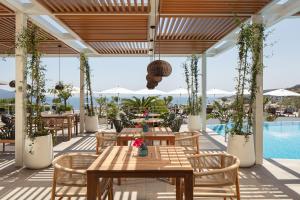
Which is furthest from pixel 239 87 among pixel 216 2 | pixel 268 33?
pixel 216 2

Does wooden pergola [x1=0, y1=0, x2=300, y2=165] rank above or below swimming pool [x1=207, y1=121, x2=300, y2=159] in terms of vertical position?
above

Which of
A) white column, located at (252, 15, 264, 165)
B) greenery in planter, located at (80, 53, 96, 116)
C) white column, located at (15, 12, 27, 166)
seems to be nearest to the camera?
white column, located at (15, 12, 27, 166)

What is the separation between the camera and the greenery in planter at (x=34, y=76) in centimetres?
679

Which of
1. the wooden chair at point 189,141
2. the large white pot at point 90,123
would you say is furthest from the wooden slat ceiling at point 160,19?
the large white pot at point 90,123

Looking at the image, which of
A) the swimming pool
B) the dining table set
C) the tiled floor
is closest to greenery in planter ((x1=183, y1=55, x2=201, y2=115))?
the swimming pool

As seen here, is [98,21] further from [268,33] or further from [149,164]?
[149,164]

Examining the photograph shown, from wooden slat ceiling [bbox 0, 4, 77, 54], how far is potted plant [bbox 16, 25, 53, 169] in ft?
1.30

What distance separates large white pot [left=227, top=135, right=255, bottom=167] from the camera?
676cm

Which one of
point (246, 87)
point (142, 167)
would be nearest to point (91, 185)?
point (142, 167)

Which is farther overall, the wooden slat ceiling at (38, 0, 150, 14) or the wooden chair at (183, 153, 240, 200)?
the wooden slat ceiling at (38, 0, 150, 14)

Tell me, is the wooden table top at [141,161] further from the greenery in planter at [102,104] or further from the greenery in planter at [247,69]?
the greenery in planter at [102,104]

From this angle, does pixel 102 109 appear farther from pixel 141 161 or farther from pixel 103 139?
pixel 141 161

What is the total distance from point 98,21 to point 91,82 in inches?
235

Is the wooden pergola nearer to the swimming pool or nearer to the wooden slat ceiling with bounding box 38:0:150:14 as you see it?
the wooden slat ceiling with bounding box 38:0:150:14
